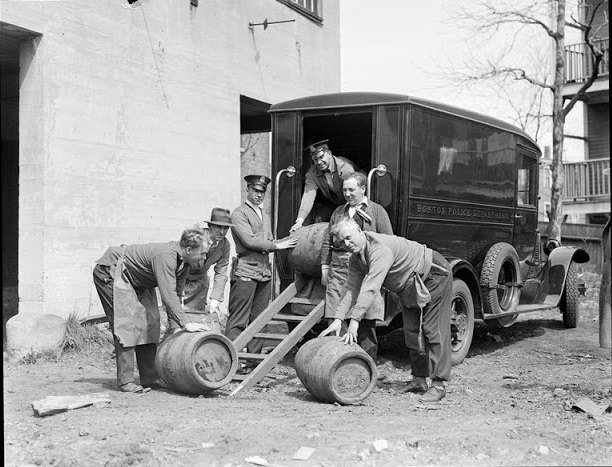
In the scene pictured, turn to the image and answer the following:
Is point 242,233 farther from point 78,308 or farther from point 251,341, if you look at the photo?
point 78,308

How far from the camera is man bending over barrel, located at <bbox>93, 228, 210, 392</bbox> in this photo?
6.38 metres

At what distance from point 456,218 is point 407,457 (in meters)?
4.51

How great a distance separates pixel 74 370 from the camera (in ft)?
26.2

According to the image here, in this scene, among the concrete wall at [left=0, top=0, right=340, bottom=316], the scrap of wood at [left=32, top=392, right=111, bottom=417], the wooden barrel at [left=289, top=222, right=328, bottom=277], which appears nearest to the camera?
the scrap of wood at [left=32, top=392, right=111, bottom=417]

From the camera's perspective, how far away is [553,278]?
34.9 ft

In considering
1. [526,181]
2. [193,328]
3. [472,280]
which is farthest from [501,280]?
[193,328]

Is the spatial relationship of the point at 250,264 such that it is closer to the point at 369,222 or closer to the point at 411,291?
the point at 369,222

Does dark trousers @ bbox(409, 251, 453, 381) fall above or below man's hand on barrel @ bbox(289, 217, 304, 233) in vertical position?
below

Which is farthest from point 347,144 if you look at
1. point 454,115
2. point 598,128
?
point 598,128

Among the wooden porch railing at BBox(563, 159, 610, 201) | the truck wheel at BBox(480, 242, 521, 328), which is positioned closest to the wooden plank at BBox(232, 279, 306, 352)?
the truck wheel at BBox(480, 242, 521, 328)

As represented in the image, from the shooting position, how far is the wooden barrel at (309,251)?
25.1ft

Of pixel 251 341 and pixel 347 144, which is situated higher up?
pixel 347 144

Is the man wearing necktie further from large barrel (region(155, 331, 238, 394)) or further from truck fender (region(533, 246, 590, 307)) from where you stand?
truck fender (region(533, 246, 590, 307))

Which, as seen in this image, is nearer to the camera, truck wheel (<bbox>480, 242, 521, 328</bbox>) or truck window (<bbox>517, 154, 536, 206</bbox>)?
truck wheel (<bbox>480, 242, 521, 328</bbox>)
